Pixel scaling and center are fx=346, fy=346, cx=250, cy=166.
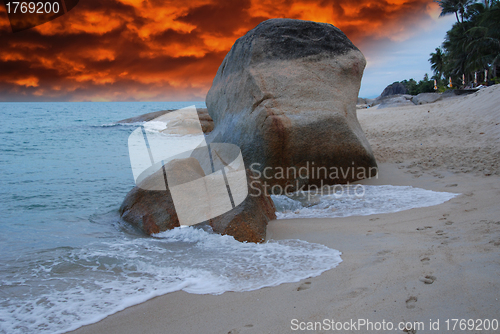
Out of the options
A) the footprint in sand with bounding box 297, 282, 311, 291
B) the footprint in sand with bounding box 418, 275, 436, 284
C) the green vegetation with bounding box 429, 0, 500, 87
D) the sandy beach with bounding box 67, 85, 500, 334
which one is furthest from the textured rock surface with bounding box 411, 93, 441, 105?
the footprint in sand with bounding box 297, 282, 311, 291

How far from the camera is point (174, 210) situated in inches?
163

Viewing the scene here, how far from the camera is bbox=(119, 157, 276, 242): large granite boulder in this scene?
146 inches

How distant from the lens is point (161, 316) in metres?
2.28

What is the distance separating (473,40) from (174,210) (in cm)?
3559

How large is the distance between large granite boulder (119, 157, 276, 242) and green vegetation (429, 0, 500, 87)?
27.1m

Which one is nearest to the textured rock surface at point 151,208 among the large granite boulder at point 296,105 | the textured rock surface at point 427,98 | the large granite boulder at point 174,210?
the large granite boulder at point 174,210

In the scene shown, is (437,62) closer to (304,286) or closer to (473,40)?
(473,40)

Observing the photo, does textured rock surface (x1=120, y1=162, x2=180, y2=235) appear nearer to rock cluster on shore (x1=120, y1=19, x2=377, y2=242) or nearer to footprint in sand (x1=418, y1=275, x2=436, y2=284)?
rock cluster on shore (x1=120, y1=19, x2=377, y2=242)

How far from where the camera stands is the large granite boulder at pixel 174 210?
3.71 m

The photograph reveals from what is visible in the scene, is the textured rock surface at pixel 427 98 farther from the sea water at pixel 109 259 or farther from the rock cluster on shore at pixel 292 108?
the sea water at pixel 109 259

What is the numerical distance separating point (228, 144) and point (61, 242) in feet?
10.5

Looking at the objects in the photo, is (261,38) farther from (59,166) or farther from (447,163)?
(59,166)

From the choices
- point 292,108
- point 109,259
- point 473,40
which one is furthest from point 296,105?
point 473,40

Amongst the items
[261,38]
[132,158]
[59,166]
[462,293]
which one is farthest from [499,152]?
[59,166]
